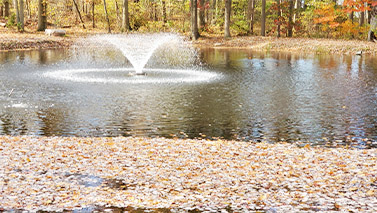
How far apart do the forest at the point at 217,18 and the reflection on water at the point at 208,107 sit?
22669 millimetres

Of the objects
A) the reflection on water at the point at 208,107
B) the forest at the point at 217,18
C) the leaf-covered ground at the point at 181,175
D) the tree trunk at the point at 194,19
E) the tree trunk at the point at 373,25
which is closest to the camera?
the leaf-covered ground at the point at 181,175

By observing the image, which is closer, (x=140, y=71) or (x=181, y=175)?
(x=181, y=175)

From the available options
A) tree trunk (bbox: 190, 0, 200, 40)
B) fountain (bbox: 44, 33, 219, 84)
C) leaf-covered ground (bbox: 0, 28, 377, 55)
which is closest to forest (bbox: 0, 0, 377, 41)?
tree trunk (bbox: 190, 0, 200, 40)

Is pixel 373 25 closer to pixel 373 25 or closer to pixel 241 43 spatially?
pixel 373 25

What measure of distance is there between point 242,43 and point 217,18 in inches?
502

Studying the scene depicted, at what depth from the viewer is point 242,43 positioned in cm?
4534

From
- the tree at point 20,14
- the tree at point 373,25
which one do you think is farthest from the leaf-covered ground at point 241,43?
the tree at point 373,25

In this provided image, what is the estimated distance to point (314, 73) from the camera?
81.9 ft

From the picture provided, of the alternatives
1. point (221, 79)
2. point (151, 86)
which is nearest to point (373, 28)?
point (221, 79)

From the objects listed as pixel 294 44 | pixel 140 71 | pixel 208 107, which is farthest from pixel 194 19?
pixel 208 107

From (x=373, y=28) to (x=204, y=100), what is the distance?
3132cm

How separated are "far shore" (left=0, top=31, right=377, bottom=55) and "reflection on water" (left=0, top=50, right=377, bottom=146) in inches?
558

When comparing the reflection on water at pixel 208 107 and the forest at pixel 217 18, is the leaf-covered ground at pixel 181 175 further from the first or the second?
the forest at pixel 217 18

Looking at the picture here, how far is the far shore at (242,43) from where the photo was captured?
125 ft
